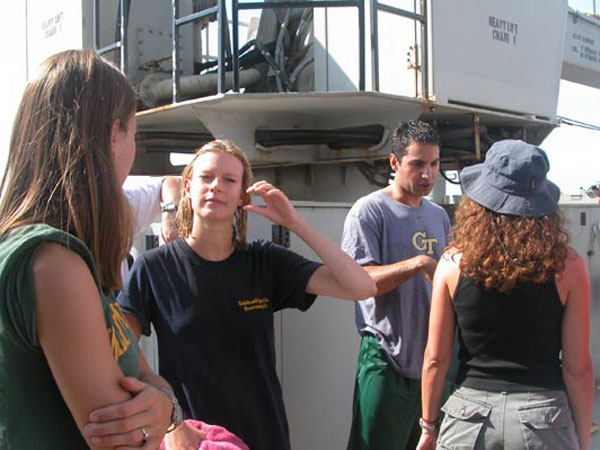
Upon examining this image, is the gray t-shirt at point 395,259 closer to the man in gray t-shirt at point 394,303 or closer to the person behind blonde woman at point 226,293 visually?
the man in gray t-shirt at point 394,303

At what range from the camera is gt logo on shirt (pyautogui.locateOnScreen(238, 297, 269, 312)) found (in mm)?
2027

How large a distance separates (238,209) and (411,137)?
1.14 meters

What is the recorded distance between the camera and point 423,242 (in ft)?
9.23

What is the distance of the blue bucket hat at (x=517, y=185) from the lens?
6.46ft

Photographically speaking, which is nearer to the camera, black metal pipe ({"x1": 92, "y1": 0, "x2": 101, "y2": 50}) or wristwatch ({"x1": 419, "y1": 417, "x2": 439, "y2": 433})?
wristwatch ({"x1": 419, "y1": 417, "x2": 439, "y2": 433})

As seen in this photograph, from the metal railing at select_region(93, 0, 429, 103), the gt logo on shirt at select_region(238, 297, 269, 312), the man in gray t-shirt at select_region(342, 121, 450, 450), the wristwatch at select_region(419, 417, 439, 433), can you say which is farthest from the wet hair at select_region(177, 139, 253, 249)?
the metal railing at select_region(93, 0, 429, 103)

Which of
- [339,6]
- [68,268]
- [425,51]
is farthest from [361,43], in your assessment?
[68,268]

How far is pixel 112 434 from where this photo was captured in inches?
39.9

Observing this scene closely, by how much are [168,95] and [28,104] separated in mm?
4157

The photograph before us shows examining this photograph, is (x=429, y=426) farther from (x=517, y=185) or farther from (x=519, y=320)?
(x=517, y=185)

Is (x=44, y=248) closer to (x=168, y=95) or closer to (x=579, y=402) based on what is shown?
(x=579, y=402)

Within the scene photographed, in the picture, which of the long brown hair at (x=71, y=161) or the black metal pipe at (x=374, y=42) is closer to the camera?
the long brown hair at (x=71, y=161)

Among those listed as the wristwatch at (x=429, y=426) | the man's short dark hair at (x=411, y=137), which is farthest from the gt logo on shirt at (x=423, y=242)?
the wristwatch at (x=429, y=426)

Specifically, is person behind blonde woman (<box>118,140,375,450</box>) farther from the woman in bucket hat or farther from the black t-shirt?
the woman in bucket hat
